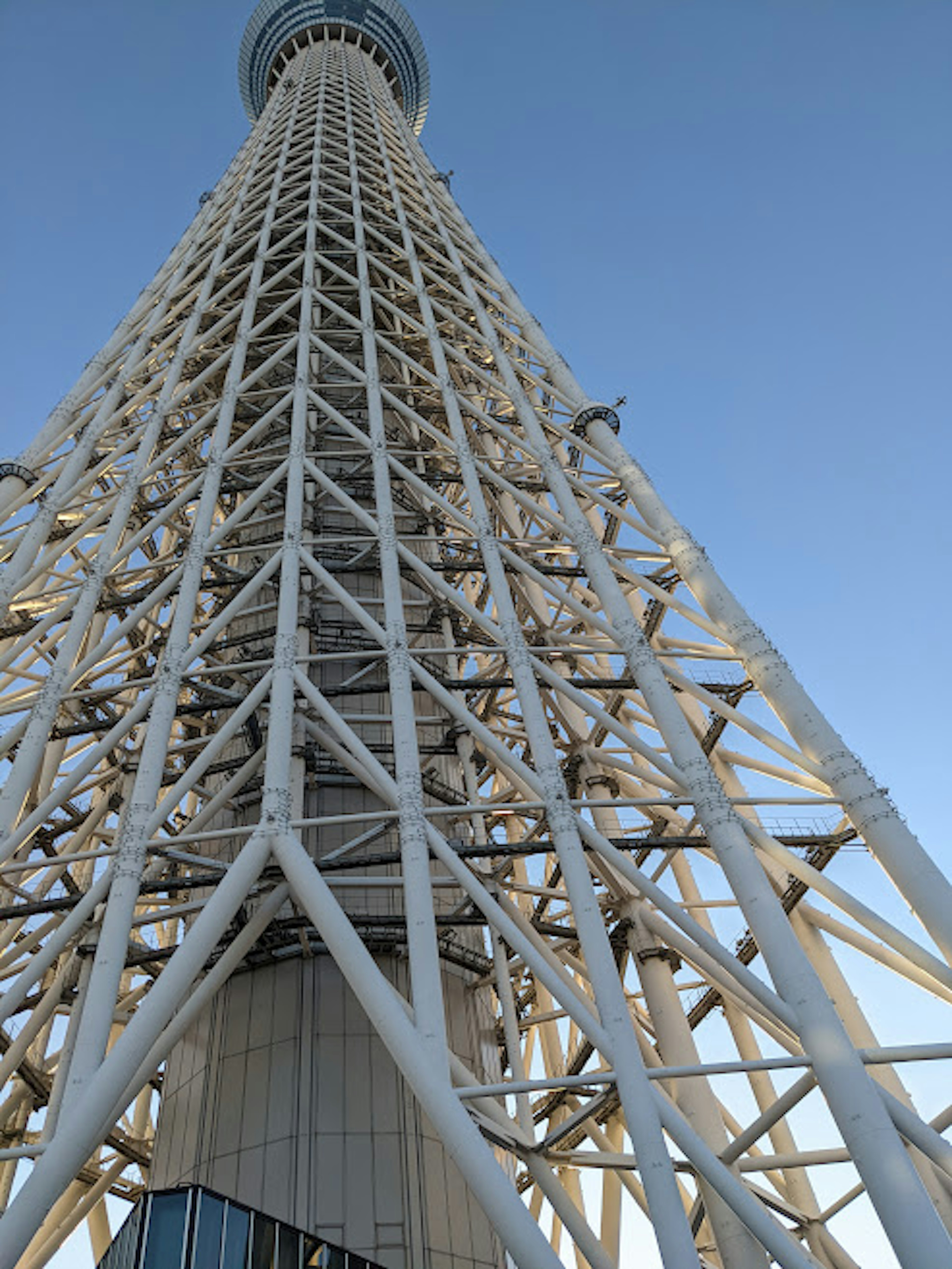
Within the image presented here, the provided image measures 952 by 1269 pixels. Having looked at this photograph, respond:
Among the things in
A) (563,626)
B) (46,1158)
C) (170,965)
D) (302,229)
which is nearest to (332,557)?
(563,626)

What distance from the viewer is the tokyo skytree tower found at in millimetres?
11328

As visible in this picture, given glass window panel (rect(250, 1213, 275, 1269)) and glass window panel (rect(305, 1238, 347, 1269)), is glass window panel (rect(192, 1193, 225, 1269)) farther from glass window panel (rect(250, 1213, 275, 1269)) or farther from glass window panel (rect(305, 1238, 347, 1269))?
glass window panel (rect(305, 1238, 347, 1269))

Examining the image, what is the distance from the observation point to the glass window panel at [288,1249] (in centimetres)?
1079

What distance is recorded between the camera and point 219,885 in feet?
43.9

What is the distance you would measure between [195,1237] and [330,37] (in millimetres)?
66303

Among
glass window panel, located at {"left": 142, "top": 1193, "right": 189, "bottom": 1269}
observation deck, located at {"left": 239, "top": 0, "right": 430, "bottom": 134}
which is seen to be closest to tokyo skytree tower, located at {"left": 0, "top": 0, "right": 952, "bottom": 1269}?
glass window panel, located at {"left": 142, "top": 1193, "right": 189, "bottom": 1269}

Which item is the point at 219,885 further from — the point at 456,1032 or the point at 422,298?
the point at 422,298

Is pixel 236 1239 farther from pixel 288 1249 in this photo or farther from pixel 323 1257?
pixel 323 1257

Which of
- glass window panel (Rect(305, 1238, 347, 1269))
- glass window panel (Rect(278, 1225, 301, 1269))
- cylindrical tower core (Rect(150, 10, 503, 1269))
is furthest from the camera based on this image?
cylindrical tower core (Rect(150, 10, 503, 1269))

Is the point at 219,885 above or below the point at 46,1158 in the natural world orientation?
above

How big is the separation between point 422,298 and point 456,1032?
62.4ft

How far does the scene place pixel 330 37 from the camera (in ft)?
199

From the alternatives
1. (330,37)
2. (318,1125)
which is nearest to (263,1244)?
(318,1125)

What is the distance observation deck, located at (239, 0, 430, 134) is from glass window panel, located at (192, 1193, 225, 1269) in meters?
64.7
